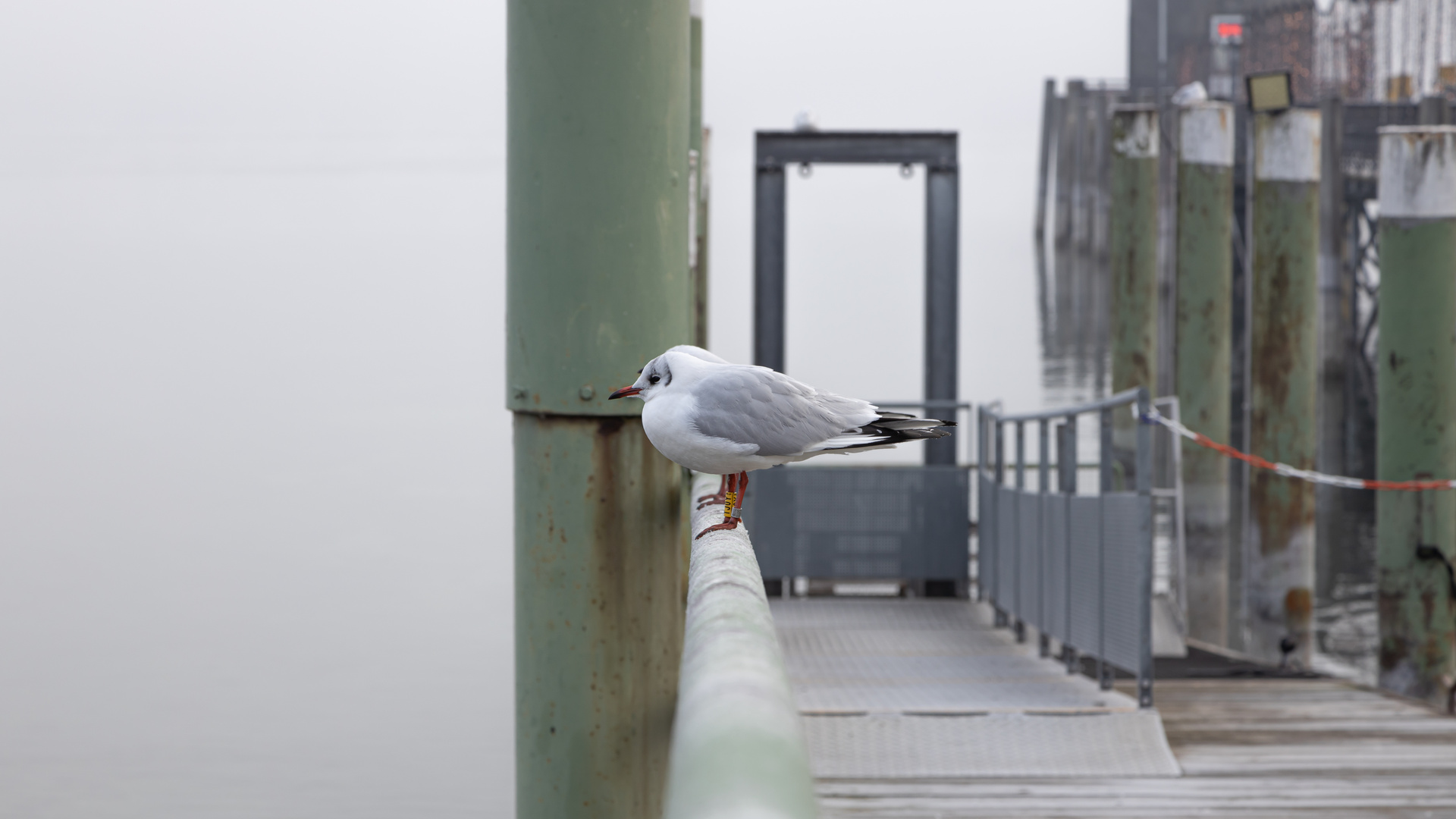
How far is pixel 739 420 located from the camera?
290 centimetres

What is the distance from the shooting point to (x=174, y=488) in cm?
2933

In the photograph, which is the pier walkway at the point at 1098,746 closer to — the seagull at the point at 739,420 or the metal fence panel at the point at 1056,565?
the metal fence panel at the point at 1056,565

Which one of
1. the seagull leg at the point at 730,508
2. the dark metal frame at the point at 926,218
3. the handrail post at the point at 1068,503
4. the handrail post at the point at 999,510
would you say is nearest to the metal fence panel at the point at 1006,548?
the handrail post at the point at 999,510

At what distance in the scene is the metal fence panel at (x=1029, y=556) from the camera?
7297 mm

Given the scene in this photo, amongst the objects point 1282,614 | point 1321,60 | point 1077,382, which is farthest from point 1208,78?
point 1282,614

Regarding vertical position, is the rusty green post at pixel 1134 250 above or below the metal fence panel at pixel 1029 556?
above

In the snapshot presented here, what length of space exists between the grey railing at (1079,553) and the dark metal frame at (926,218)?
106 centimetres

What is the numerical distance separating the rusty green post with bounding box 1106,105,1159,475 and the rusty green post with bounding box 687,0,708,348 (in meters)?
2.94

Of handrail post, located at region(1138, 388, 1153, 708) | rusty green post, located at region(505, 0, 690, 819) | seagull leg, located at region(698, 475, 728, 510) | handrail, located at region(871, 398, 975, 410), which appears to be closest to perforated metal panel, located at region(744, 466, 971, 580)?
handrail, located at region(871, 398, 975, 410)

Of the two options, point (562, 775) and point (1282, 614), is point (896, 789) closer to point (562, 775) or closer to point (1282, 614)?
point (562, 775)

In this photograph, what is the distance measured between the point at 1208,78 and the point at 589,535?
32570 millimetres

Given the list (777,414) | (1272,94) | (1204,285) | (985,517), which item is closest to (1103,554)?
(985,517)

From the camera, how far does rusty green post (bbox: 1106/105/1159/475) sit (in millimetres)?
10695

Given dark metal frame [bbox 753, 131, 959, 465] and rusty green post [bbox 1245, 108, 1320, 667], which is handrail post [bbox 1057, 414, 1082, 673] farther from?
rusty green post [bbox 1245, 108, 1320, 667]
